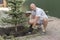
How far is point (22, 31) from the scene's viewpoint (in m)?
9.01

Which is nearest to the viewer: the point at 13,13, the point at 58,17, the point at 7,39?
the point at 7,39

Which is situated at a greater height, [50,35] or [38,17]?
[38,17]

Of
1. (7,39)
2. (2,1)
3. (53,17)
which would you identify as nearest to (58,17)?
(53,17)

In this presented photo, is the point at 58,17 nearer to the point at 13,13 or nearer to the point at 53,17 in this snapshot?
the point at 53,17

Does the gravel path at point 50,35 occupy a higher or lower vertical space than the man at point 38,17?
lower

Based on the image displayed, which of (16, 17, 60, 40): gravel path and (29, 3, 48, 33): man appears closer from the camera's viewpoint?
(16, 17, 60, 40): gravel path

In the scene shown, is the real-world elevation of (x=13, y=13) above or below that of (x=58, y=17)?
above

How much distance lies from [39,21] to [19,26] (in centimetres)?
82

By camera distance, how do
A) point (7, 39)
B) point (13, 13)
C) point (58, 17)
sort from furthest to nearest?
point (58, 17)
point (13, 13)
point (7, 39)

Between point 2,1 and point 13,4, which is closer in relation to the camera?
point 13,4

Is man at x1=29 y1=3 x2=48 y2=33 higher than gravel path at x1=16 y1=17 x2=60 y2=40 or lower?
higher

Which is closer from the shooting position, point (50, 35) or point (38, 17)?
point (50, 35)

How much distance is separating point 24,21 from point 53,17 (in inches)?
151

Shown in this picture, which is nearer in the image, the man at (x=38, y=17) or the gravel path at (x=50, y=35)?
the gravel path at (x=50, y=35)
